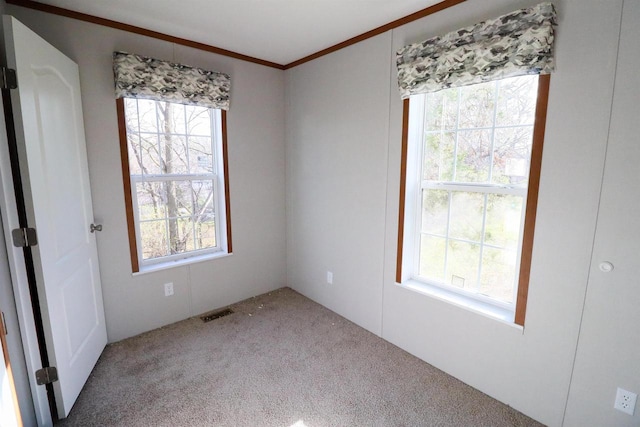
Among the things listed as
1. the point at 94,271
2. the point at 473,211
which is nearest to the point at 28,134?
the point at 94,271

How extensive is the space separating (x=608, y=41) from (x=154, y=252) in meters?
3.26

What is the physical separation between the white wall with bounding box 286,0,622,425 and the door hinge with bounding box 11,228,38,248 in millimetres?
2047

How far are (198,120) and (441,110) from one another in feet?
6.78

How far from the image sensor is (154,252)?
2646mm

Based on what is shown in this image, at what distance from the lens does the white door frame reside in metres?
1.41

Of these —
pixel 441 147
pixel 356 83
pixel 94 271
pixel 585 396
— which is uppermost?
pixel 356 83

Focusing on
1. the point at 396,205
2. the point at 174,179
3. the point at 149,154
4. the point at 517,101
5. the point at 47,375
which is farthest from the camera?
the point at 174,179

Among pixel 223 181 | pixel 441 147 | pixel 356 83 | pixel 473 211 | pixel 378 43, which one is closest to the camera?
pixel 473 211

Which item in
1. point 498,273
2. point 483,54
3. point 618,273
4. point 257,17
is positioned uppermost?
point 257,17

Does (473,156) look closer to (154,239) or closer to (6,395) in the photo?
(6,395)

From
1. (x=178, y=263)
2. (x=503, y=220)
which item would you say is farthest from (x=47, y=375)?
(x=503, y=220)

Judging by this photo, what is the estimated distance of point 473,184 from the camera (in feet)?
6.36

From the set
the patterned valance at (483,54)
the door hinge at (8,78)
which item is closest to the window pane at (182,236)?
the door hinge at (8,78)

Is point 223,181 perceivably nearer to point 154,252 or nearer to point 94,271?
point 154,252
